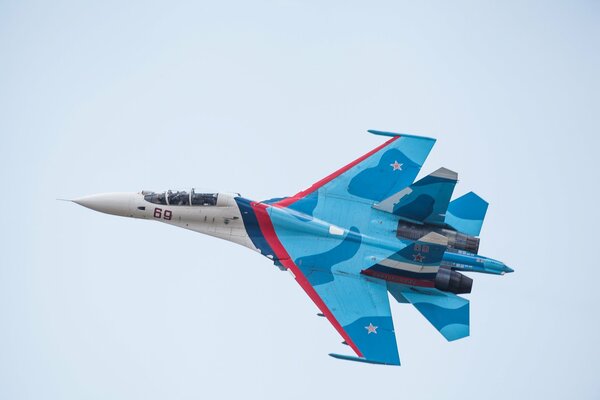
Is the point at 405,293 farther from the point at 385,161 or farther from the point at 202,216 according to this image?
the point at 202,216

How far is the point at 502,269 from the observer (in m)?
30.6

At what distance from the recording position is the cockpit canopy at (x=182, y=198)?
31016mm

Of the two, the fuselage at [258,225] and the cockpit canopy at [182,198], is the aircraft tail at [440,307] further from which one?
the cockpit canopy at [182,198]

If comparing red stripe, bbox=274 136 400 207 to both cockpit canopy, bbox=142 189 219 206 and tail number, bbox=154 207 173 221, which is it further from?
tail number, bbox=154 207 173 221

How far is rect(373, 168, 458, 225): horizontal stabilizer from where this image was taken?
29766 millimetres

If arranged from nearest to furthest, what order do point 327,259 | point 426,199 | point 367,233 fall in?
point 426,199 < point 327,259 < point 367,233

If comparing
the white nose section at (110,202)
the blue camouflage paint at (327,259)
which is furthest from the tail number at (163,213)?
the blue camouflage paint at (327,259)

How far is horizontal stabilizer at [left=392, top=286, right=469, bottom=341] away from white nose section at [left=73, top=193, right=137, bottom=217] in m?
8.57

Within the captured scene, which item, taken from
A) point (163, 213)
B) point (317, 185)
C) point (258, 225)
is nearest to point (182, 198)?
point (163, 213)

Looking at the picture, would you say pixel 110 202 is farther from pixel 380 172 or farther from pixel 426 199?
pixel 426 199

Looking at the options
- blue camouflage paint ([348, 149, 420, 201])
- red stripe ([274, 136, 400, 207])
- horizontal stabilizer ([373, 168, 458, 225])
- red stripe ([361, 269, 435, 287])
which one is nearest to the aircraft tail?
red stripe ([361, 269, 435, 287])

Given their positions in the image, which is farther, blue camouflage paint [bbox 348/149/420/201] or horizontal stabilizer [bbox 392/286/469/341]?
blue camouflage paint [bbox 348/149/420/201]

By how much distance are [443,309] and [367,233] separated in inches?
125

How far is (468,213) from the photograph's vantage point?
102 feet
